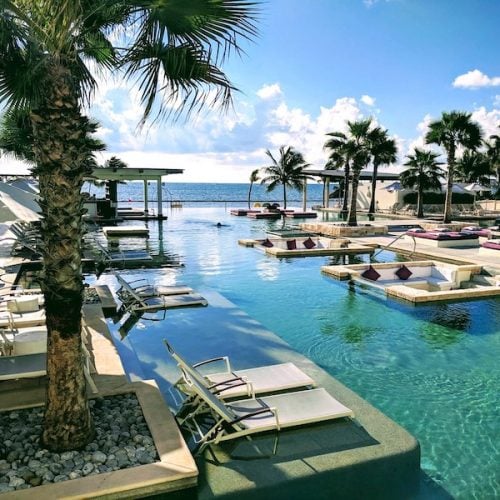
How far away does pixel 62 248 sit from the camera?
4.41m

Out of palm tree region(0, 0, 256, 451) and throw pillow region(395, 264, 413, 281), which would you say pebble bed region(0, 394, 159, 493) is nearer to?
palm tree region(0, 0, 256, 451)

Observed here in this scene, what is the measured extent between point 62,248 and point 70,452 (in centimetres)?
202

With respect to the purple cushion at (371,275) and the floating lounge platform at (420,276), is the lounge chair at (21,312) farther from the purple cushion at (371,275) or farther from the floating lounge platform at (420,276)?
the purple cushion at (371,275)

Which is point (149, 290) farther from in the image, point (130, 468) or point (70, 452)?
point (130, 468)

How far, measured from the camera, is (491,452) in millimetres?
5730

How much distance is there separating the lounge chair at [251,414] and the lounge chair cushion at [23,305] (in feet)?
16.2

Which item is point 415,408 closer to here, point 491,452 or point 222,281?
point 491,452

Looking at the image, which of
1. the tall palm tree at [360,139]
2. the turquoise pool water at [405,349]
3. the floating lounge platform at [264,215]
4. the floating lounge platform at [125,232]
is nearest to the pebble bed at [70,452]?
the turquoise pool water at [405,349]

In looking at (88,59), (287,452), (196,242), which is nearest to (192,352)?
(287,452)

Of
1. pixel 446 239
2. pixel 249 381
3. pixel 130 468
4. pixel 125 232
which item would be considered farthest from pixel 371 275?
pixel 125 232

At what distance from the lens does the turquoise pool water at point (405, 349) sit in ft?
19.1

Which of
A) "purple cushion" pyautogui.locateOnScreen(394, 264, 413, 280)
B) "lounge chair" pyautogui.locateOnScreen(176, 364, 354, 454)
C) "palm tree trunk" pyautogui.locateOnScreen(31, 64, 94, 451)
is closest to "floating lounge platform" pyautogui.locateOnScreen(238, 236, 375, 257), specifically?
"purple cushion" pyautogui.locateOnScreen(394, 264, 413, 280)

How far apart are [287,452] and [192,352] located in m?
3.72

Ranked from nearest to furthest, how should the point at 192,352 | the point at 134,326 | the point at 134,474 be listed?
the point at 134,474 → the point at 192,352 → the point at 134,326
